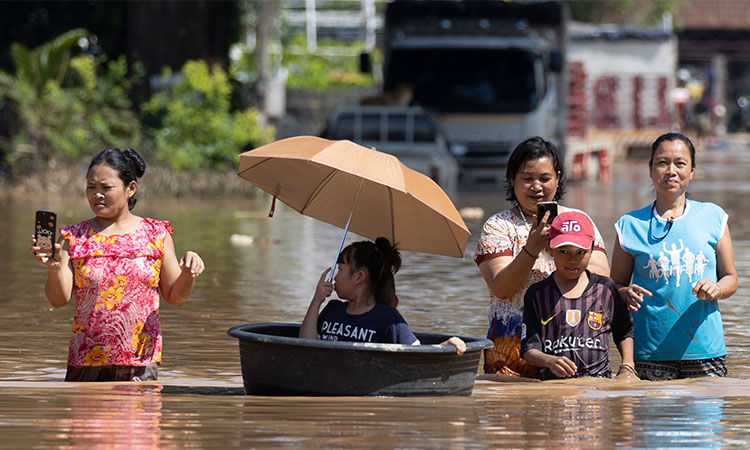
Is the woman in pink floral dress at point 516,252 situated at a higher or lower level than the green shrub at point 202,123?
lower

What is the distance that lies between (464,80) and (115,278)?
63.8 feet

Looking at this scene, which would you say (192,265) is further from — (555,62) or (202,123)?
(202,123)

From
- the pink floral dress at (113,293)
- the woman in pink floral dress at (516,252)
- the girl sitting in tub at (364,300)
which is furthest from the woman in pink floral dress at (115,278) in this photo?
the woman in pink floral dress at (516,252)

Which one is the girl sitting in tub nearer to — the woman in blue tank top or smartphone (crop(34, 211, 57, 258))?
the woman in blue tank top

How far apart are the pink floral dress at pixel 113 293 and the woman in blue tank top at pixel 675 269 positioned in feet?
6.69

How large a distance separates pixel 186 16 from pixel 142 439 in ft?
71.8

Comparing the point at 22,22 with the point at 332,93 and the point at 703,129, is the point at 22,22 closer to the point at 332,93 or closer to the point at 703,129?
the point at 332,93

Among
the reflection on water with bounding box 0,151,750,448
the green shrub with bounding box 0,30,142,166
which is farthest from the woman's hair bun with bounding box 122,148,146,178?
the green shrub with bounding box 0,30,142,166

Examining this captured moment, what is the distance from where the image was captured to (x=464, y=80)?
2547 centimetres

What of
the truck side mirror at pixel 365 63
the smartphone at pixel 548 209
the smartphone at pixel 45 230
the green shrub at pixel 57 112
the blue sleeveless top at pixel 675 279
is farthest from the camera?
the truck side mirror at pixel 365 63

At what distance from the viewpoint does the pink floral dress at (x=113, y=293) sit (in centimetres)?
636

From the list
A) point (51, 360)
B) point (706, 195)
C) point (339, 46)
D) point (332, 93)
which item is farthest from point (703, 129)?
point (51, 360)

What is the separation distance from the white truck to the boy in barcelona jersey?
18251 millimetres

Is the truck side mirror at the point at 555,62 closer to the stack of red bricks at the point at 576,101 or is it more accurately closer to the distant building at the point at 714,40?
the stack of red bricks at the point at 576,101
